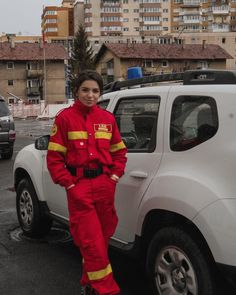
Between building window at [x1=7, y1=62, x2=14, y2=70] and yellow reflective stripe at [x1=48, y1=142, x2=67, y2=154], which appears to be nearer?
yellow reflective stripe at [x1=48, y1=142, x2=67, y2=154]

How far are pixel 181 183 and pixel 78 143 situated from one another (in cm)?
75

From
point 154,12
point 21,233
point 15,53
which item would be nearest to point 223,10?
point 154,12

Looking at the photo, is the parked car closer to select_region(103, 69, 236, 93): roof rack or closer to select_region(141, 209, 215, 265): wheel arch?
select_region(103, 69, 236, 93): roof rack

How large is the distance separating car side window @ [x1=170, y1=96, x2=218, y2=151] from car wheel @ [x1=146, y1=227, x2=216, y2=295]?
0.60 meters

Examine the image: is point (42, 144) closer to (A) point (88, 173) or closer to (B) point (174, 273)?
(A) point (88, 173)

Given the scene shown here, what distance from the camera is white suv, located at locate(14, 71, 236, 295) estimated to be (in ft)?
10.2

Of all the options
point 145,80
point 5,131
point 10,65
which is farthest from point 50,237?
point 10,65

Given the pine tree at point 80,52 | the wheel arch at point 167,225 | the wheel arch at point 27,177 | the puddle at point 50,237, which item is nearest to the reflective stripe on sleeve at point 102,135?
the wheel arch at point 167,225

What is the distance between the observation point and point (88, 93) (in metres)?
3.65

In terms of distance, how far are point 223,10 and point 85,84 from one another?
13415cm

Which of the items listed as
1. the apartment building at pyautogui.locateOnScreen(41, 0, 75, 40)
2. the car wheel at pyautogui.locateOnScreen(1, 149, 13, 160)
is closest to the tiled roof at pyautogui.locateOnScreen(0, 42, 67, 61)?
the car wheel at pyautogui.locateOnScreen(1, 149, 13, 160)

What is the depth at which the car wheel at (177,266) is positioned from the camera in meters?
3.21

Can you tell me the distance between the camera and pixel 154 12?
132 m

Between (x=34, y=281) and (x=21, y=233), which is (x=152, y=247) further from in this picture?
(x=21, y=233)
